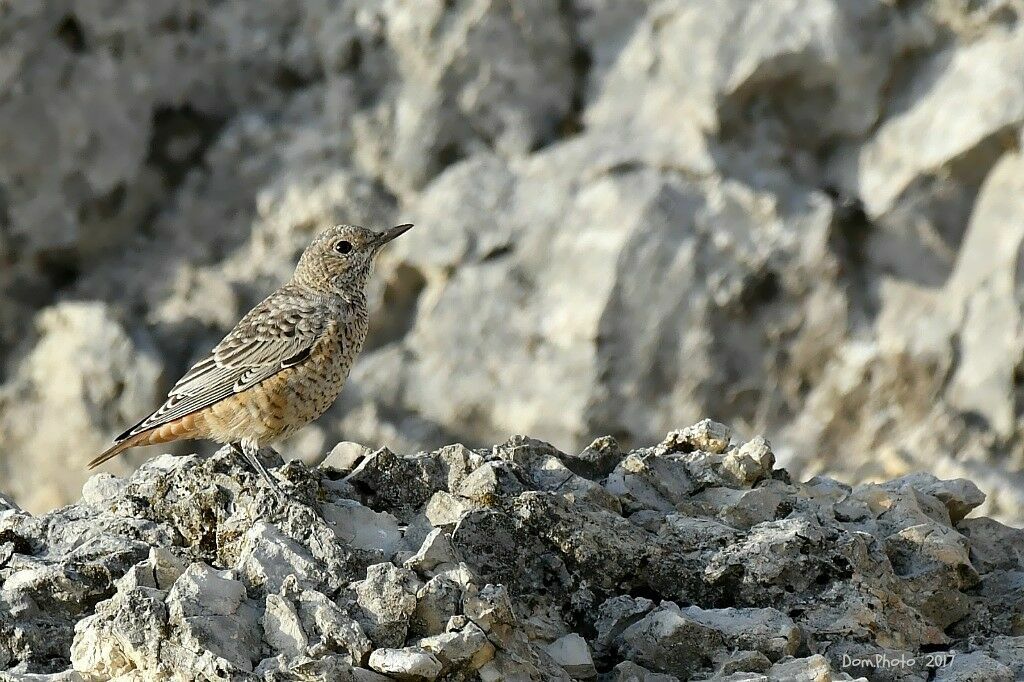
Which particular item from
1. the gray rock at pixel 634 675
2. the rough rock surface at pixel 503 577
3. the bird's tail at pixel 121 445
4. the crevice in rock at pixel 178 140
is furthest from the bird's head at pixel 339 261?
the crevice in rock at pixel 178 140

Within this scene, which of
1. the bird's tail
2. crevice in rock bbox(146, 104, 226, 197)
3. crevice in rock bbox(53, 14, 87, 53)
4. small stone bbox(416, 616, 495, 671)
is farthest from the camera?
crevice in rock bbox(146, 104, 226, 197)

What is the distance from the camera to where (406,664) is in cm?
462

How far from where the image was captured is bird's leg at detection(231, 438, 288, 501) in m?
5.47

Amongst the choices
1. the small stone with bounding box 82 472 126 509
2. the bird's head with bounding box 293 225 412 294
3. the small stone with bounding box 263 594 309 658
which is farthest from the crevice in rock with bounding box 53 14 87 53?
the small stone with bounding box 263 594 309 658

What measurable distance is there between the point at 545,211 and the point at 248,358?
5.97m

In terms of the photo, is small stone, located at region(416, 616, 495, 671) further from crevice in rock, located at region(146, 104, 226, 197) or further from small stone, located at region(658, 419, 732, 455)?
crevice in rock, located at region(146, 104, 226, 197)

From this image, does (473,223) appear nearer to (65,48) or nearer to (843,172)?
(843,172)

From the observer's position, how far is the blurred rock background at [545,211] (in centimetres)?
1255

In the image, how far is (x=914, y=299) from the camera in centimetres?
1277

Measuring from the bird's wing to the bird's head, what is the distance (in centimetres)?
37

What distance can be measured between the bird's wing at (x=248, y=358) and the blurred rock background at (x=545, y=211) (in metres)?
5.17

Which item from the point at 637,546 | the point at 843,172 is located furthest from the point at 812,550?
the point at 843,172

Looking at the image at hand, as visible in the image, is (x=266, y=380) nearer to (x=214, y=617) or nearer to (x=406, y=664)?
(x=214, y=617)

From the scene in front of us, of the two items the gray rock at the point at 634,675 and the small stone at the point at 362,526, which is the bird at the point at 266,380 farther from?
the gray rock at the point at 634,675
